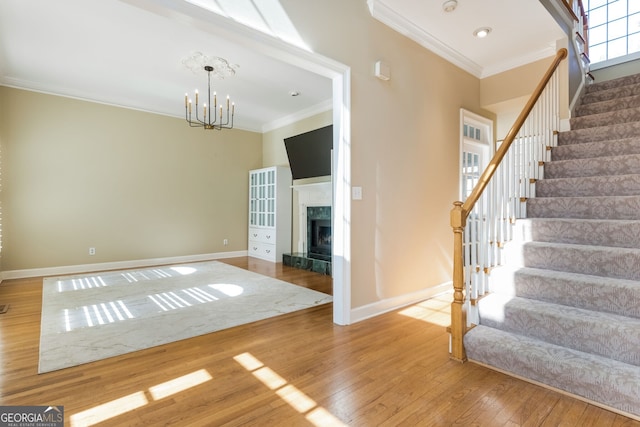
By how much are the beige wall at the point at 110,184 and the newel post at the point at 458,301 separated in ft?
17.5

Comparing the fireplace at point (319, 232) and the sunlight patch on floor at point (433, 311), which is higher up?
the fireplace at point (319, 232)

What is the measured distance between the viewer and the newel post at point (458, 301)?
211 centimetres

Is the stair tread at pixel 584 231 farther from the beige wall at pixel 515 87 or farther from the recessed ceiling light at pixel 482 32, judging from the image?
the recessed ceiling light at pixel 482 32

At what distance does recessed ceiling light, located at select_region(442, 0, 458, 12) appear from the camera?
2.99 meters

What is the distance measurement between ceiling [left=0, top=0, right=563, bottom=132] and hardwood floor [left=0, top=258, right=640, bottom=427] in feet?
7.24

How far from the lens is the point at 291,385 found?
6.00 ft

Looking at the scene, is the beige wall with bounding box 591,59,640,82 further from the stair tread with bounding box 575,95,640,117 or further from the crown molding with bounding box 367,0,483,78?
the crown molding with bounding box 367,0,483,78

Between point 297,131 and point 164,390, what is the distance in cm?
524

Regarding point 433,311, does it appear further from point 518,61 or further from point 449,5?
point 518,61

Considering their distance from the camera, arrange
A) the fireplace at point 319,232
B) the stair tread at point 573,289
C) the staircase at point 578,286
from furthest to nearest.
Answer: the fireplace at point 319,232 → the stair tread at point 573,289 → the staircase at point 578,286

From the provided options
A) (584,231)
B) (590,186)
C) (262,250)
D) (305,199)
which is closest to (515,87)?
(590,186)

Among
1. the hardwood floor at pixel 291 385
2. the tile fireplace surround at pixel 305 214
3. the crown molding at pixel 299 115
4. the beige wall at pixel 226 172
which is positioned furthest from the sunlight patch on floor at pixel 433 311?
the crown molding at pixel 299 115

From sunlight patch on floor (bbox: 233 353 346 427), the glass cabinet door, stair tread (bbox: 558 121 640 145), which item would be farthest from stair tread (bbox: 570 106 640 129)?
the glass cabinet door

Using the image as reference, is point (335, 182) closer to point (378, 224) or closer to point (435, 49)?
point (378, 224)
